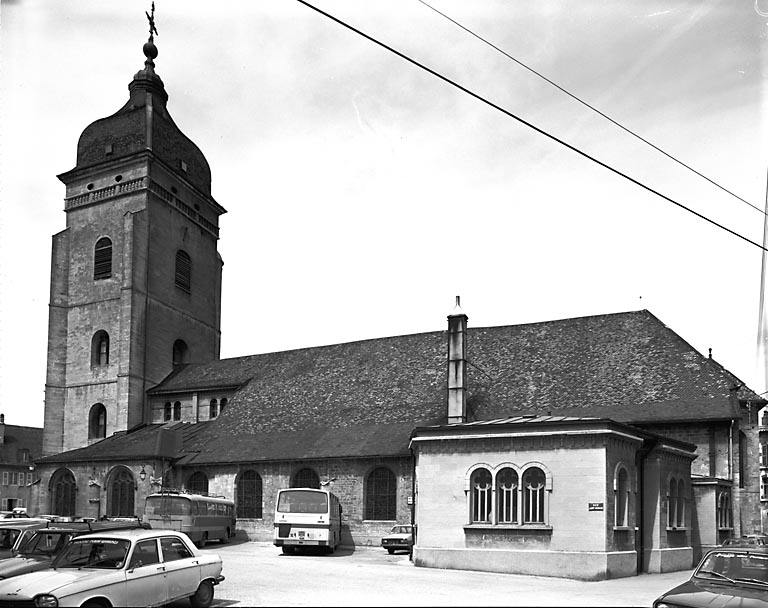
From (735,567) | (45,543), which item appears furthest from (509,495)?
(45,543)

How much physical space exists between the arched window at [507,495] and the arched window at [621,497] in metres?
2.73

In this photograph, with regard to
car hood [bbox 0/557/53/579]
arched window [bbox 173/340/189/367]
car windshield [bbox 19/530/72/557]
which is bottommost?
car hood [bbox 0/557/53/579]

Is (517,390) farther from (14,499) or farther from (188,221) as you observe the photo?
(14,499)

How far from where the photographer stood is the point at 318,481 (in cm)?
3744

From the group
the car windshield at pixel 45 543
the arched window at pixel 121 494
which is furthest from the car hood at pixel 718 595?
the arched window at pixel 121 494

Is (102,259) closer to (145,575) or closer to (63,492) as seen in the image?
(63,492)

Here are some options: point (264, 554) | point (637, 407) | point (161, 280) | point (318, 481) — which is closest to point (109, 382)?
point (161, 280)

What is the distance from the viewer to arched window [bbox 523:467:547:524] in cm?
2372

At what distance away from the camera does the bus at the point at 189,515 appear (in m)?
31.6

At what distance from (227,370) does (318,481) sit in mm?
14518

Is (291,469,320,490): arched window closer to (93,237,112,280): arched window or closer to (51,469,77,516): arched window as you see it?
(51,469,77,516): arched window

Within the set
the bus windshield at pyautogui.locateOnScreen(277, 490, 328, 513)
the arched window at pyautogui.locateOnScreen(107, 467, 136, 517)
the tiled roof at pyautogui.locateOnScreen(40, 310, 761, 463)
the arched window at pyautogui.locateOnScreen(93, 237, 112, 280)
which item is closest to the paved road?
the bus windshield at pyautogui.locateOnScreen(277, 490, 328, 513)

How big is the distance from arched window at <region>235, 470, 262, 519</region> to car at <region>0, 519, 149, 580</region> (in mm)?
20044

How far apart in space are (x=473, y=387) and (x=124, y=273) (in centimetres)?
2446
